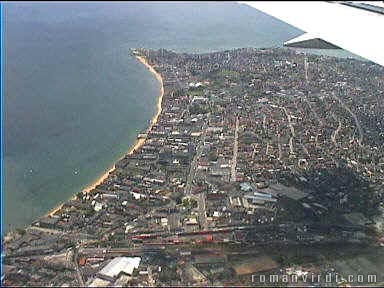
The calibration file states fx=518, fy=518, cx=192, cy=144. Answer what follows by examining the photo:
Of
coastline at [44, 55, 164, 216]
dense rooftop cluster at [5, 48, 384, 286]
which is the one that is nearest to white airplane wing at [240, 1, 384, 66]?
dense rooftop cluster at [5, 48, 384, 286]

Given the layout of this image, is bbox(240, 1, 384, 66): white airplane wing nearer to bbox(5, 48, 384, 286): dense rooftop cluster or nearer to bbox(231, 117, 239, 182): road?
bbox(5, 48, 384, 286): dense rooftop cluster

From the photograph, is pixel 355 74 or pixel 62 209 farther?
pixel 355 74

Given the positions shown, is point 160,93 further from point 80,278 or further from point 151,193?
point 80,278

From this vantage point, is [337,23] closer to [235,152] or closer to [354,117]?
[235,152]

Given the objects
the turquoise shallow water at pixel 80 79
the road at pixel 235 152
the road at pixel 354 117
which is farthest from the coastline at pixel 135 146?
→ the road at pixel 354 117

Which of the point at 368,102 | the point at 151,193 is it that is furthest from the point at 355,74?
the point at 151,193
